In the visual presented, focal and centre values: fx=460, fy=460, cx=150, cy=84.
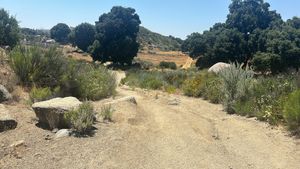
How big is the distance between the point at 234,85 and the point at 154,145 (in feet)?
18.7

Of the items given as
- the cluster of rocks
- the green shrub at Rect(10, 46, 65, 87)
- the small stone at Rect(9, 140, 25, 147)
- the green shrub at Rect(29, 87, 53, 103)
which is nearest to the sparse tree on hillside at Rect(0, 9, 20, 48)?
the green shrub at Rect(10, 46, 65, 87)

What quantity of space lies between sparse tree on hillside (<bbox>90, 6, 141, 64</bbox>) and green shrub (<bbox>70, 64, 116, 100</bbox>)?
34.6 metres

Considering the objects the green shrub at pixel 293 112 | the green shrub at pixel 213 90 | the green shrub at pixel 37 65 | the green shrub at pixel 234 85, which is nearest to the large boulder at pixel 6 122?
the green shrub at pixel 37 65

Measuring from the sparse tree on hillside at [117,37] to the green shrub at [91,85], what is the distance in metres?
34.6

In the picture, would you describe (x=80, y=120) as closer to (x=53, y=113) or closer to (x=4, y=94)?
(x=53, y=113)

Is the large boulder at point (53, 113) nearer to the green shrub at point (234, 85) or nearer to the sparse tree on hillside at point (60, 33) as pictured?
the green shrub at point (234, 85)

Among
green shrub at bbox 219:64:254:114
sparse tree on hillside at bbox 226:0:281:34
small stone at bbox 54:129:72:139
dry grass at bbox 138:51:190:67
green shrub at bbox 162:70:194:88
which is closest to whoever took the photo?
small stone at bbox 54:129:72:139

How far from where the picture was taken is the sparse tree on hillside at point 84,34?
187 feet

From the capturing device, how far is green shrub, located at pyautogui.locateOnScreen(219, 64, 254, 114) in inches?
519

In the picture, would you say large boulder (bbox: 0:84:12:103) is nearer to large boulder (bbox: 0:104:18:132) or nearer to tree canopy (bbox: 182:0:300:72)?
large boulder (bbox: 0:104:18:132)

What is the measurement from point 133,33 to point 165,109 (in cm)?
3985

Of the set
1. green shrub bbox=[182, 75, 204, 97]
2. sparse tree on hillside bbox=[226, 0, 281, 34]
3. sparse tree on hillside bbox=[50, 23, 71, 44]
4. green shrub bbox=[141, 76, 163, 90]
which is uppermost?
sparse tree on hillside bbox=[226, 0, 281, 34]

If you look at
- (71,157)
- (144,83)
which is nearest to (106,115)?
(71,157)

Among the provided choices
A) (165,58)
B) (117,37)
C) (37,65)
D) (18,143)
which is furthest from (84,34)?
(18,143)
